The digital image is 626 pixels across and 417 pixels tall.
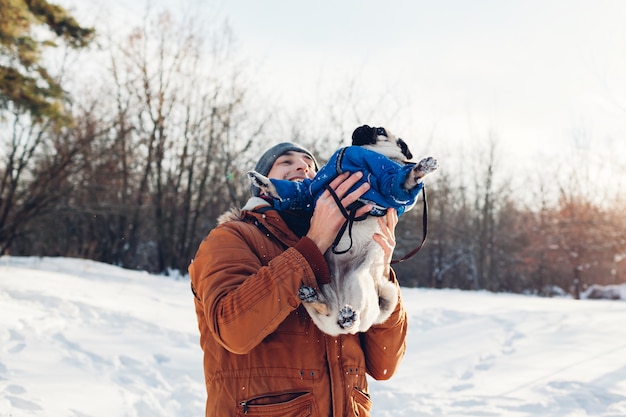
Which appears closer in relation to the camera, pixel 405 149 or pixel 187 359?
pixel 405 149

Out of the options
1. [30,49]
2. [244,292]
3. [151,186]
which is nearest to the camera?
[244,292]

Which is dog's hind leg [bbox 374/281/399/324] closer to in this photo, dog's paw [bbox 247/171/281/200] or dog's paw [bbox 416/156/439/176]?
dog's paw [bbox 416/156/439/176]

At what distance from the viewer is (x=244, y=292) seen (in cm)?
155

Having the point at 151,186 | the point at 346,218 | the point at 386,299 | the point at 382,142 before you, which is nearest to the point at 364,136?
the point at 382,142

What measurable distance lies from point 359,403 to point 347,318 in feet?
1.19

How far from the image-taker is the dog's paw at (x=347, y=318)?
1.66m

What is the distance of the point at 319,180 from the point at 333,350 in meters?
0.71

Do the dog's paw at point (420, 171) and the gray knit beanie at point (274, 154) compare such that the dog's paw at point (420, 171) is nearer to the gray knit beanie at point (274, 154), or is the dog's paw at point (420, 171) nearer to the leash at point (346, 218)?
the leash at point (346, 218)

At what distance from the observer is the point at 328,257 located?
1860 mm

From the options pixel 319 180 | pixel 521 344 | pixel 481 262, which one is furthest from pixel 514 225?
pixel 319 180

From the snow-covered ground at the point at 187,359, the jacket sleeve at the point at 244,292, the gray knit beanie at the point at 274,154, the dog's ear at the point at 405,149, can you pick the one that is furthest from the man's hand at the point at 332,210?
the snow-covered ground at the point at 187,359

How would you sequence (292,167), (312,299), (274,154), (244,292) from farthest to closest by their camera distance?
1. (274,154)
2. (292,167)
3. (312,299)
4. (244,292)

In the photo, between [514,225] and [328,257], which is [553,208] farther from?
[328,257]

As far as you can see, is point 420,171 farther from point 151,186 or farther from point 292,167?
point 151,186
